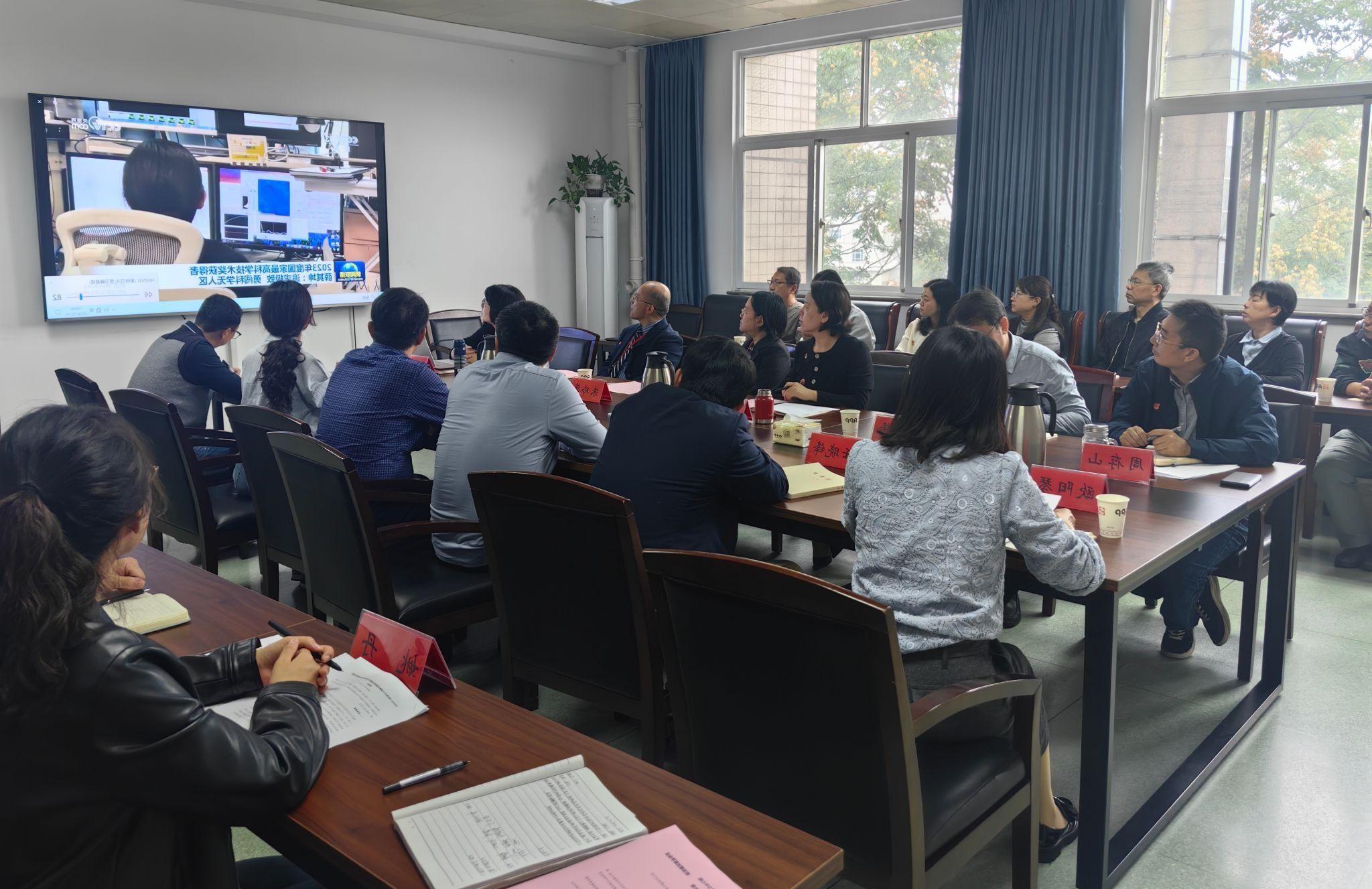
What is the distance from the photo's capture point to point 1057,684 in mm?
3176

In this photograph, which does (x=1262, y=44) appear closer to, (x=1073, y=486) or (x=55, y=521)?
(x=1073, y=486)

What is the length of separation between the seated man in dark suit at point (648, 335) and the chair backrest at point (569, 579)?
2701mm

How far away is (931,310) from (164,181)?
480 centimetres


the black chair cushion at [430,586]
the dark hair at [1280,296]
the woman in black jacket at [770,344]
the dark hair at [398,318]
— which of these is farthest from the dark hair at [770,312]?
the dark hair at [1280,296]

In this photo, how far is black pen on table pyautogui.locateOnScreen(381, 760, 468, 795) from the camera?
1.28 metres

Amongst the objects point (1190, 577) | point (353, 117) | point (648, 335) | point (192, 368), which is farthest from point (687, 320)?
point (1190, 577)

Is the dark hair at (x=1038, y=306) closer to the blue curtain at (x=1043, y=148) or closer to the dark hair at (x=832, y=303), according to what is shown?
the blue curtain at (x=1043, y=148)

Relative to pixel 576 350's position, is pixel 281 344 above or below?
above

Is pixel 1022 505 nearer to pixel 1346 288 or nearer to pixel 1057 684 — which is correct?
pixel 1057 684

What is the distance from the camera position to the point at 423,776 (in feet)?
4.26

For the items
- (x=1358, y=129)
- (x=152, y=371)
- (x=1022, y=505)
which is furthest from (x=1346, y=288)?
(x=152, y=371)

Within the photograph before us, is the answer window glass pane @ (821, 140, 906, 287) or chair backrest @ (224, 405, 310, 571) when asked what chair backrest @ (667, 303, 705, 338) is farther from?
chair backrest @ (224, 405, 310, 571)

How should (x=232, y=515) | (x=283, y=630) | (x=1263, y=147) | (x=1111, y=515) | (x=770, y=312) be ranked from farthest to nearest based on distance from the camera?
(x=1263, y=147) < (x=770, y=312) < (x=232, y=515) < (x=1111, y=515) < (x=283, y=630)

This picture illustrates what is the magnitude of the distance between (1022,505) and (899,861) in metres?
0.70
